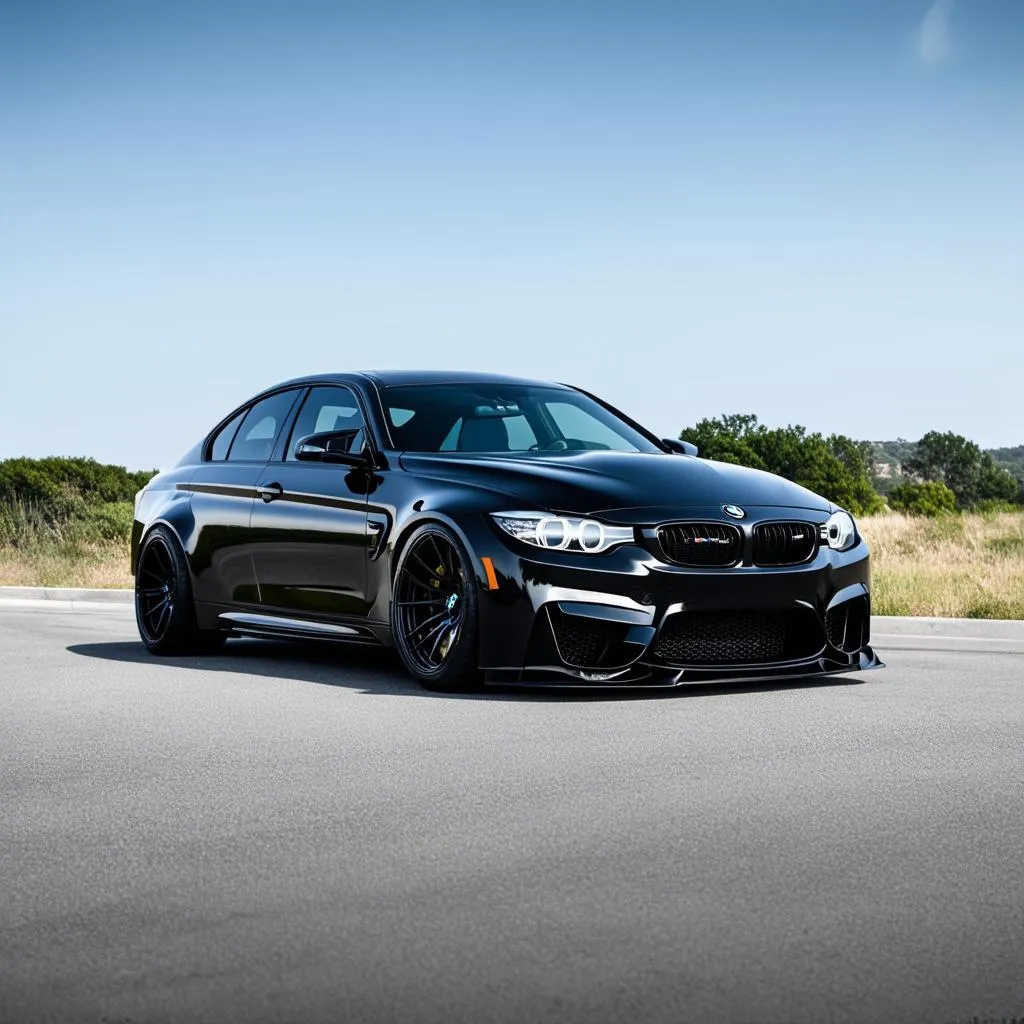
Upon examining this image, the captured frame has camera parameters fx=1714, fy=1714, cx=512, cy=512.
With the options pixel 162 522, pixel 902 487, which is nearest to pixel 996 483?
pixel 902 487

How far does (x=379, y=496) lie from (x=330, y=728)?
6.07ft

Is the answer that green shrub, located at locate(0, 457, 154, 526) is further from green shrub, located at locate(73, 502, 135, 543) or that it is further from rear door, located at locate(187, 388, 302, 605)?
rear door, located at locate(187, 388, 302, 605)

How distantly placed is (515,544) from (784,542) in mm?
1352

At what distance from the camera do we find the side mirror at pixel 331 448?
9055 mm

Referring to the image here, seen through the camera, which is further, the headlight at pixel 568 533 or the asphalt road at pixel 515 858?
the headlight at pixel 568 533

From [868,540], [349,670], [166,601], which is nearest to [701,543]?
[349,670]

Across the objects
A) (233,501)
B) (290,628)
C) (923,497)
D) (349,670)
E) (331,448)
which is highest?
(331,448)

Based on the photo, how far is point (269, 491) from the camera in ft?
32.2

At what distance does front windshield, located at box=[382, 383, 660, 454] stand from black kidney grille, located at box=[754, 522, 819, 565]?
1.36 m

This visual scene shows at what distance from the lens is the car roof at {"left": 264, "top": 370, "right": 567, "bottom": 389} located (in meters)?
9.75

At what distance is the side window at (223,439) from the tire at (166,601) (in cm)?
56

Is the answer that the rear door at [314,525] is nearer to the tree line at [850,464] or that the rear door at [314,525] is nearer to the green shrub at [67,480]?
the green shrub at [67,480]

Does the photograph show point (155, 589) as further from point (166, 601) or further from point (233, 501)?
point (233, 501)

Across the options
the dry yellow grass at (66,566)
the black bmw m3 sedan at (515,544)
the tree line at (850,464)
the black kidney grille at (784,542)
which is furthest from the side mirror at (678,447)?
the tree line at (850,464)
